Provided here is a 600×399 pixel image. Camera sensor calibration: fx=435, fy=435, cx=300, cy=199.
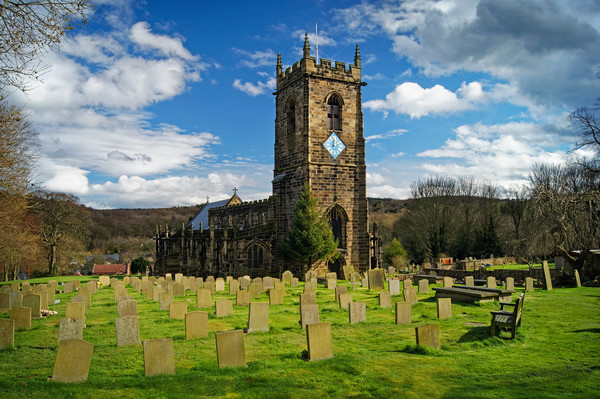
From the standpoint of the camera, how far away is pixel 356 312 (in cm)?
1282

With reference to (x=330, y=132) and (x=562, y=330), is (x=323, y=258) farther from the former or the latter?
(x=562, y=330)

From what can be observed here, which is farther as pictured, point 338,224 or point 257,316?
point 338,224

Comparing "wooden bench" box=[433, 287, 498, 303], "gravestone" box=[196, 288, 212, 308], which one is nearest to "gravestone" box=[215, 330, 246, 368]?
"gravestone" box=[196, 288, 212, 308]

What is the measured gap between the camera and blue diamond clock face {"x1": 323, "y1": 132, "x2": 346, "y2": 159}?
29.0 m

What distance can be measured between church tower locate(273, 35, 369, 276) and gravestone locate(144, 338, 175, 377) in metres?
20.4

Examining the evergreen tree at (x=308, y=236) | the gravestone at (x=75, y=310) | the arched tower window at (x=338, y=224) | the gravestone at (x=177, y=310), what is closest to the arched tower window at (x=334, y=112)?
the evergreen tree at (x=308, y=236)

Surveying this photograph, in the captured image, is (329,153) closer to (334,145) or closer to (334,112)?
(334,145)

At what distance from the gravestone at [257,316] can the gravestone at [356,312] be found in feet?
8.42

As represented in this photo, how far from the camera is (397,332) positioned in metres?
11.6

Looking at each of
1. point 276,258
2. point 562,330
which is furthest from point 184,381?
point 276,258

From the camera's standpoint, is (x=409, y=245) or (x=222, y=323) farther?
(x=409, y=245)

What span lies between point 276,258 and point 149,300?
11102 mm

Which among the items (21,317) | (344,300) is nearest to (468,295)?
(344,300)

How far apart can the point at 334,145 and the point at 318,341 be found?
21.5 metres
